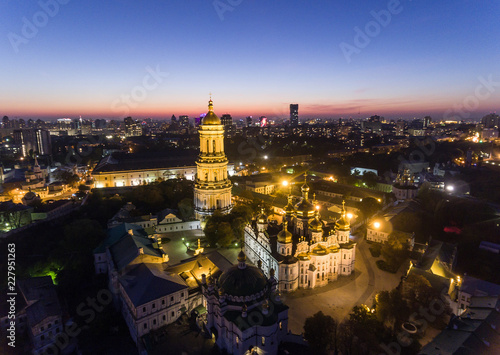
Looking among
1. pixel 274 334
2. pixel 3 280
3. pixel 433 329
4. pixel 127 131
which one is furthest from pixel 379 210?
pixel 127 131

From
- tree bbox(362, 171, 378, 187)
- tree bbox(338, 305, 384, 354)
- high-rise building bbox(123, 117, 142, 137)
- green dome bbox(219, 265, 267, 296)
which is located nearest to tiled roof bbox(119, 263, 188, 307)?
green dome bbox(219, 265, 267, 296)

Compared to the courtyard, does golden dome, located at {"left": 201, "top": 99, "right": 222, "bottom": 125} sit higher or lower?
higher

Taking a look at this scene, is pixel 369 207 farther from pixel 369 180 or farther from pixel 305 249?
pixel 305 249

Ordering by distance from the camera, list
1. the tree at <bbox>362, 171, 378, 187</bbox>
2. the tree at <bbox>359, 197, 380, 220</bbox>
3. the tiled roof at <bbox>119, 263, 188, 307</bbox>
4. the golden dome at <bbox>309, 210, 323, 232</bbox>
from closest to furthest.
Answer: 1. the tiled roof at <bbox>119, 263, 188, 307</bbox>
2. the golden dome at <bbox>309, 210, 323, 232</bbox>
3. the tree at <bbox>359, 197, 380, 220</bbox>
4. the tree at <bbox>362, 171, 378, 187</bbox>

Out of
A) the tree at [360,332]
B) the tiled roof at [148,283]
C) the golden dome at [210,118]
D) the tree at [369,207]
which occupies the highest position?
the golden dome at [210,118]

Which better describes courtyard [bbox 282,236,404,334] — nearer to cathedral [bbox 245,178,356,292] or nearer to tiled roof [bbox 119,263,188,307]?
cathedral [bbox 245,178,356,292]

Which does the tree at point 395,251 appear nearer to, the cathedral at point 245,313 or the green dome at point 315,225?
the green dome at point 315,225

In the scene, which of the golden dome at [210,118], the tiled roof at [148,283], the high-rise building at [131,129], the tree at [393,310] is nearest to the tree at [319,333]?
the tree at [393,310]

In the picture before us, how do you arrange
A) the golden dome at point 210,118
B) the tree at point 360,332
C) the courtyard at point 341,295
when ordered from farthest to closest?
the golden dome at point 210,118 < the courtyard at point 341,295 < the tree at point 360,332

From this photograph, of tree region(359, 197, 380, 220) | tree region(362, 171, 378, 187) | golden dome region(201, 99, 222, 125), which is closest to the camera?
golden dome region(201, 99, 222, 125)
